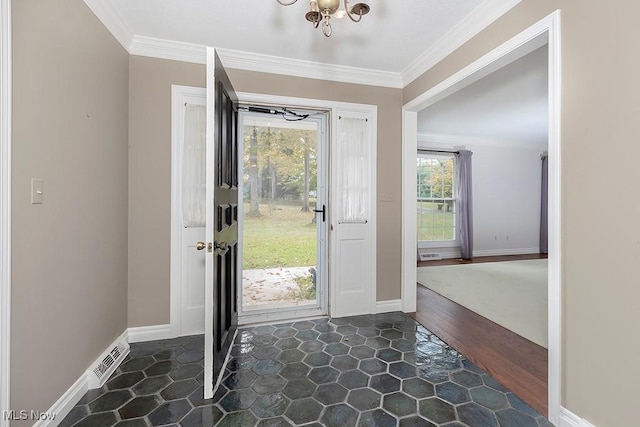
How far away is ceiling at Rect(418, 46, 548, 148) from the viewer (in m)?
3.22

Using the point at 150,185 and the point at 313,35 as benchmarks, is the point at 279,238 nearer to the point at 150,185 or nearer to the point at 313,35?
the point at 150,185

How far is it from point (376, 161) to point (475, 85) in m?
Answer: 1.64

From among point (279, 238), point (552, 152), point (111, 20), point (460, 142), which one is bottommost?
point (279, 238)

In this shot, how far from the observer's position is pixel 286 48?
260cm

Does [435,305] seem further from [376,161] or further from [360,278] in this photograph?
[376,161]

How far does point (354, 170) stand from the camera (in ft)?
10.1

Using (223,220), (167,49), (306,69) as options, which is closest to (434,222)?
(306,69)

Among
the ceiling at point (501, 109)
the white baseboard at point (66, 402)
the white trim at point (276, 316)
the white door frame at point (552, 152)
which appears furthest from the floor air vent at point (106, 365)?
the ceiling at point (501, 109)

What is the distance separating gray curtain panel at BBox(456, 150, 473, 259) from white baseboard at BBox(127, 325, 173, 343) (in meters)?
5.73

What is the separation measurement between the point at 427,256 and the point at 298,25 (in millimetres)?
5178

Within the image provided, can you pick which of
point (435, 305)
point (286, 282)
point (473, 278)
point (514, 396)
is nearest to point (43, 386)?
point (286, 282)

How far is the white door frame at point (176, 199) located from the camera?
2.56 m

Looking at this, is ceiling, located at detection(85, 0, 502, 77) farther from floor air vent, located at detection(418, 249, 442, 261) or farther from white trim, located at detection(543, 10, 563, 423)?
floor air vent, located at detection(418, 249, 442, 261)

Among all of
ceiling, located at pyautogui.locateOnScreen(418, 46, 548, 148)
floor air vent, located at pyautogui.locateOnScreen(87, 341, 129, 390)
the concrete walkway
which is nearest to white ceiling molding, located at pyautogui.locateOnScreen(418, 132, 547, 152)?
ceiling, located at pyautogui.locateOnScreen(418, 46, 548, 148)
